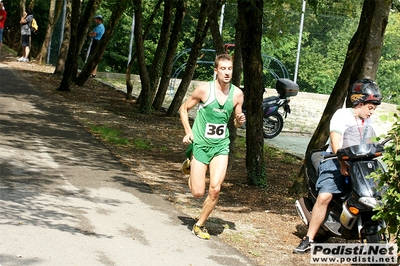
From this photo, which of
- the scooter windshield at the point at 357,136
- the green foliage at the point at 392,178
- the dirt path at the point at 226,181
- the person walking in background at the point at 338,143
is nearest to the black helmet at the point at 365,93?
the person walking in background at the point at 338,143

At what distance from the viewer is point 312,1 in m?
12.5

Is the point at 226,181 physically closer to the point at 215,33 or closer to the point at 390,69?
the point at 215,33

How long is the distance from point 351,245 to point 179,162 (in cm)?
518

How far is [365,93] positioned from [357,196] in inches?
41.3

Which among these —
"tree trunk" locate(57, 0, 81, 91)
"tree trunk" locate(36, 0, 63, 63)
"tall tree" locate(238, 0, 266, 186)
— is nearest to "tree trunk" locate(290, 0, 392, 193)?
"tall tree" locate(238, 0, 266, 186)

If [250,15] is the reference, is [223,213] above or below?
below

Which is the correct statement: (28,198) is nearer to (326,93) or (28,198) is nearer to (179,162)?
(179,162)

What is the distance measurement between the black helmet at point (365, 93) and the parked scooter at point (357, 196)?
0.85ft

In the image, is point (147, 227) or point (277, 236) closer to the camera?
point (147, 227)

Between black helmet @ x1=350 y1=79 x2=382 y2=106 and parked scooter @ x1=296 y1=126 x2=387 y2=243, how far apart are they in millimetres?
260

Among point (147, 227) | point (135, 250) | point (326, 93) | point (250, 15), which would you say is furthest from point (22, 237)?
point (326, 93)

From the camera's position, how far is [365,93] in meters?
7.75

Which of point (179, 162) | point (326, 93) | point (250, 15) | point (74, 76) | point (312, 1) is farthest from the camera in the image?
point (326, 93)

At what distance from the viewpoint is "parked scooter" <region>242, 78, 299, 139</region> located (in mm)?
18605
